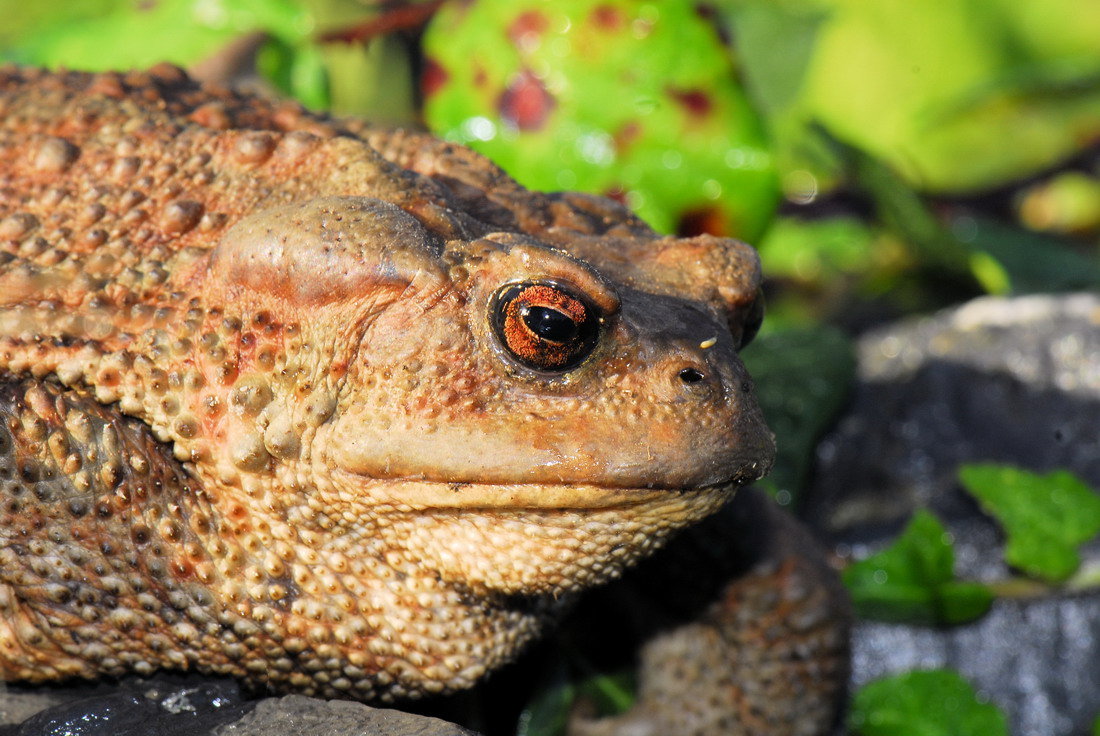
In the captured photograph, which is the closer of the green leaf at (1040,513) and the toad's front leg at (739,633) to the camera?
the toad's front leg at (739,633)

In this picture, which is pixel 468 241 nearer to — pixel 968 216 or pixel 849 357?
pixel 849 357

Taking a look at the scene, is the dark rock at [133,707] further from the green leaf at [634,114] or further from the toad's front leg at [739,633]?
the green leaf at [634,114]

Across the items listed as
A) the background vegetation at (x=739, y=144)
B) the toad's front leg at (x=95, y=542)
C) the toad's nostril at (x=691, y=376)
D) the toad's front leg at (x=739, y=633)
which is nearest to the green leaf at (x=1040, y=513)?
the background vegetation at (x=739, y=144)

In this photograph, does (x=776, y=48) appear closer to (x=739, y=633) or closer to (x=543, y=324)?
(x=739, y=633)

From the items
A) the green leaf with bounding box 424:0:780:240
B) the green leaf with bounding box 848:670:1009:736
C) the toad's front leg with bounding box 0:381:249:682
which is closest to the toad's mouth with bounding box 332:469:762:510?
the toad's front leg with bounding box 0:381:249:682

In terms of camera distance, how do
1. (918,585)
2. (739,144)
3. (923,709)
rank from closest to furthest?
1. (923,709)
2. (918,585)
3. (739,144)

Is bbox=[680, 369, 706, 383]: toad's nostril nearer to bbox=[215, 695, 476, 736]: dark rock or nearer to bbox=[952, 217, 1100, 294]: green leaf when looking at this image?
bbox=[215, 695, 476, 736]: dark rock

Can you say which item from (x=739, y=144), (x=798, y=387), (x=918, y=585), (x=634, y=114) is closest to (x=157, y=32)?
(x=634, y=114)
